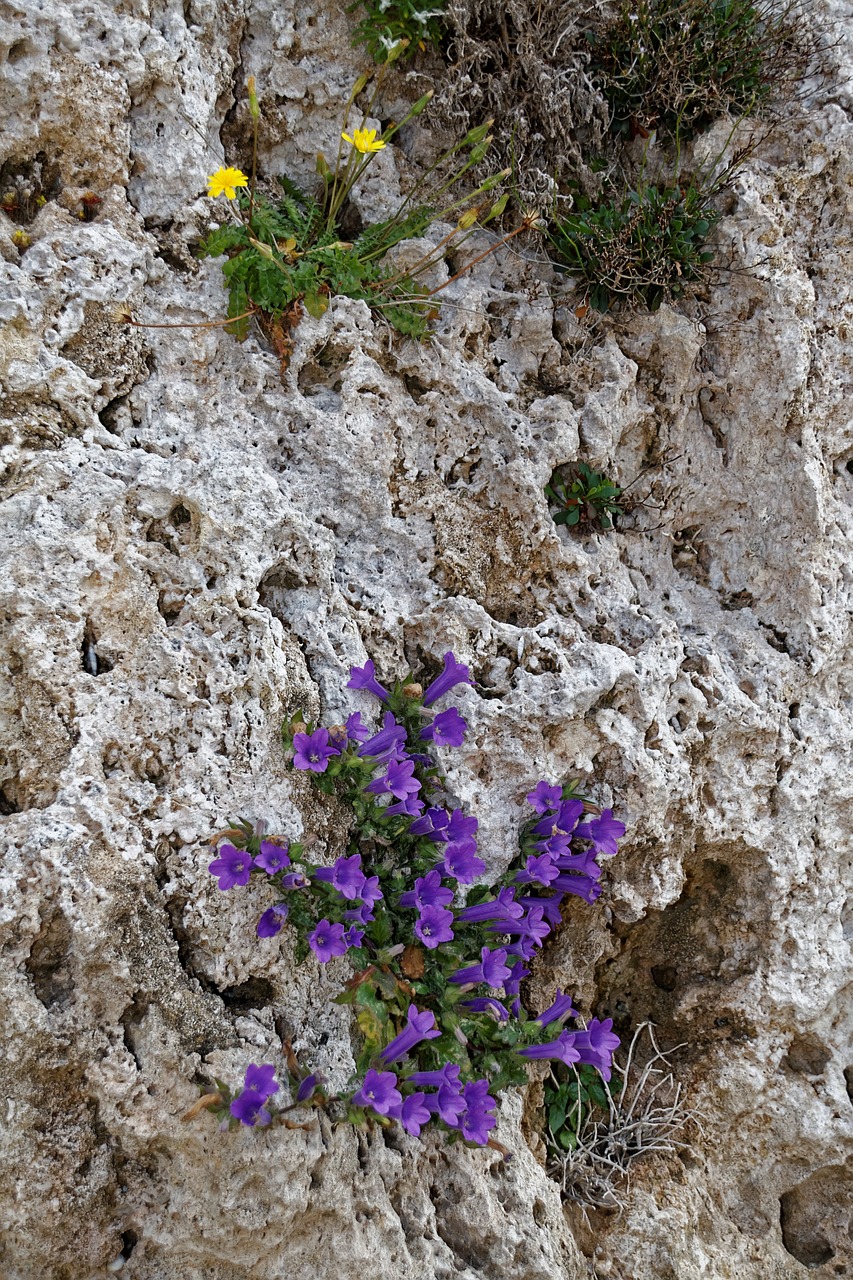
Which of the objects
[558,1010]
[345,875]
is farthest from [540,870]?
[345,875]

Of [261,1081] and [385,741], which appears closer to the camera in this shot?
[261,1081]

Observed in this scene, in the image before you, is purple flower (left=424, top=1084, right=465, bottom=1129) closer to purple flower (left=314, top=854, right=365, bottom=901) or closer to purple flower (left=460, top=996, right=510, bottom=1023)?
purple flower (left=460, top=996, right=510, bottom=1023)

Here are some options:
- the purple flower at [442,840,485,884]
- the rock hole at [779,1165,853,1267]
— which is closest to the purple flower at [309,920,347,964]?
the purple flower at [442,840,485,884]

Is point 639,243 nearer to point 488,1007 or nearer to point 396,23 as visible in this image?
point 396,23

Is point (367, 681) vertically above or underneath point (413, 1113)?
above

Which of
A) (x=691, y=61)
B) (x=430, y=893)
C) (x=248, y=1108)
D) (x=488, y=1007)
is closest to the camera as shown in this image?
(x=248, y=1108)

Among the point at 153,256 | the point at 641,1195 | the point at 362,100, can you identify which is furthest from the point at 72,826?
the point at 362,100

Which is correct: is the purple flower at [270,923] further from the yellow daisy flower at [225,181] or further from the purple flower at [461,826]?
the yellow daisy flower at [225,181]
